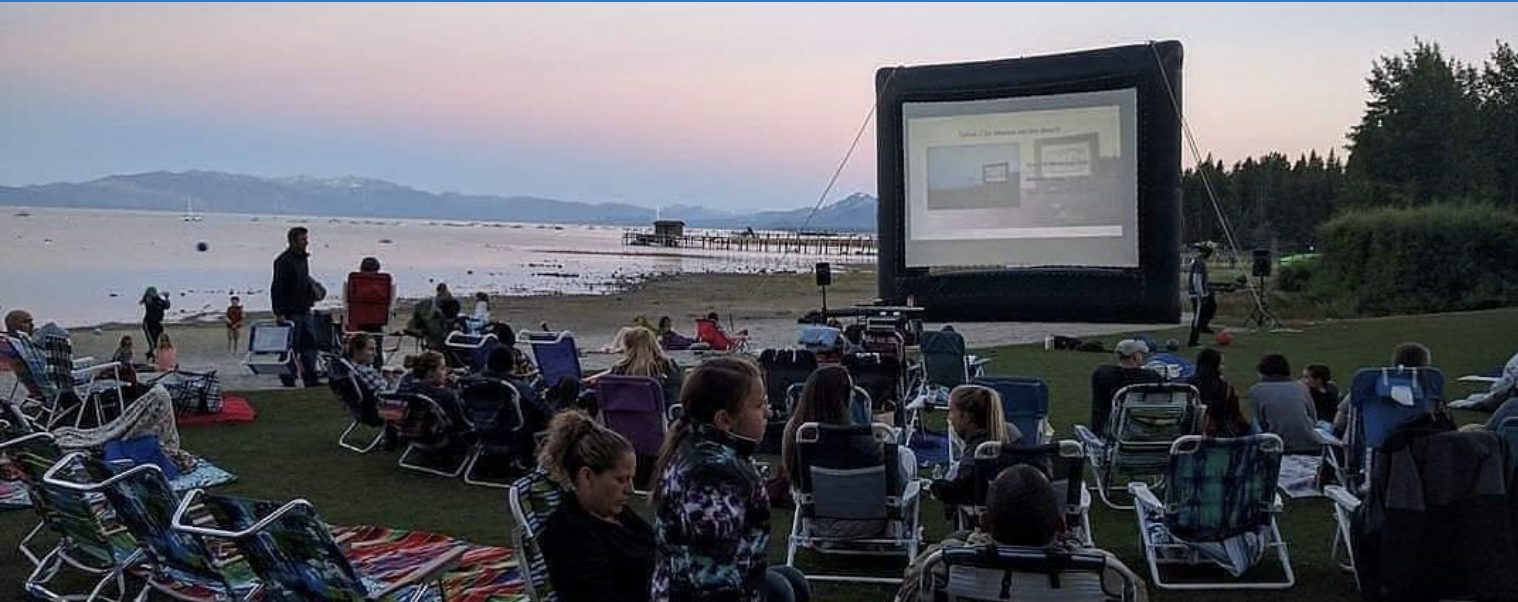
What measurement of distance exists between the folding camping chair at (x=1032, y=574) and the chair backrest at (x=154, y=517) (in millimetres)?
2297

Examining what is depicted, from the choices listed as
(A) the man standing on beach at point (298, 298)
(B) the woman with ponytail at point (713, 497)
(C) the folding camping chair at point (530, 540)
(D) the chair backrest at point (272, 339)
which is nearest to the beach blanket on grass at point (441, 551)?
(C) the folding camping chair at point (530, 540)

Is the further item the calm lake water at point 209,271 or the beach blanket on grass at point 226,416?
the calm lake water at point 209,271

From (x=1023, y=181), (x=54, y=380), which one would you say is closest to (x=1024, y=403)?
(x=54, y=380)

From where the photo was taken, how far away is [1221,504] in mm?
4793

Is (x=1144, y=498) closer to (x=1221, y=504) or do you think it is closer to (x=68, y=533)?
(x=1221, y=504)

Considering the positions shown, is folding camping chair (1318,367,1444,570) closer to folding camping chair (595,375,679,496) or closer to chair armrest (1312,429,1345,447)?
chair armrest (1312,429,1345,447)

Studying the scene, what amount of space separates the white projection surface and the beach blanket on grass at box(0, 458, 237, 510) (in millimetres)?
11847

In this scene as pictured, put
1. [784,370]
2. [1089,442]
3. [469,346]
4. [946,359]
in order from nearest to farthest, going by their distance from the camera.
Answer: [1089,442]
[784,370]
[946,359]
[469,346]

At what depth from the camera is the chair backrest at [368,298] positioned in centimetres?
1183

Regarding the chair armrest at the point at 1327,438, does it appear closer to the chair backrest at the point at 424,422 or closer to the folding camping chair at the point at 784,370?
the folding camping chair at the point at 784,370

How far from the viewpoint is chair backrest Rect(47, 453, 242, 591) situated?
12.7 ft

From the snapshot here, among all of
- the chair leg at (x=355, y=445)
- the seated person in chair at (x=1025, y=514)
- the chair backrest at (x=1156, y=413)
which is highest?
the seated person in chair at (x=1025, y=514)

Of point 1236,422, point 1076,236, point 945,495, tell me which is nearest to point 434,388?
point 945,495

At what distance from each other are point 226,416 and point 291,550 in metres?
6.63
